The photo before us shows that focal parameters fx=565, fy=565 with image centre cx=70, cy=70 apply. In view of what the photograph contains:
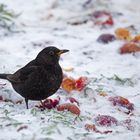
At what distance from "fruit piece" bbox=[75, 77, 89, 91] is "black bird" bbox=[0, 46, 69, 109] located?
664mm

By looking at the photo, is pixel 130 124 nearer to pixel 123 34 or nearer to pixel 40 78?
pixel 40 78

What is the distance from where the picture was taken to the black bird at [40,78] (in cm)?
495

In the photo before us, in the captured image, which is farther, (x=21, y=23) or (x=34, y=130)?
(x=21, y=23)

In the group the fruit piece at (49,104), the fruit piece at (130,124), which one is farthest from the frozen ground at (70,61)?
the fruit piece at (49,104)

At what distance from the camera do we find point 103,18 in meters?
7.84

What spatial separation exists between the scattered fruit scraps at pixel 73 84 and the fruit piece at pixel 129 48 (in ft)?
3.82

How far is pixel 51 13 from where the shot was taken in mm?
8062

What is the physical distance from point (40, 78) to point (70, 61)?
69.3 inches

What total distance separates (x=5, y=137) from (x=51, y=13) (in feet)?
13.4

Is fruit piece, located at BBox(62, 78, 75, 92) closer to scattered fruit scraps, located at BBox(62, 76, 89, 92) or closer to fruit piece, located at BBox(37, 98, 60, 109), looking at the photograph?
scattered fruit scraps, located at BBox(62, 76, 89, 92)

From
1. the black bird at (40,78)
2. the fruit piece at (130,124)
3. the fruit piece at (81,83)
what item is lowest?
the fruit piece at (130,124)

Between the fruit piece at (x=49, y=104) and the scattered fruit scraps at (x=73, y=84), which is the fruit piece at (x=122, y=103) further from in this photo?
the fruit piece at (x=49, y=104)

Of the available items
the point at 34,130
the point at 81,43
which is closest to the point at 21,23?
the point at 81,43

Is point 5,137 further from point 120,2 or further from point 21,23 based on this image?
point 120,2
